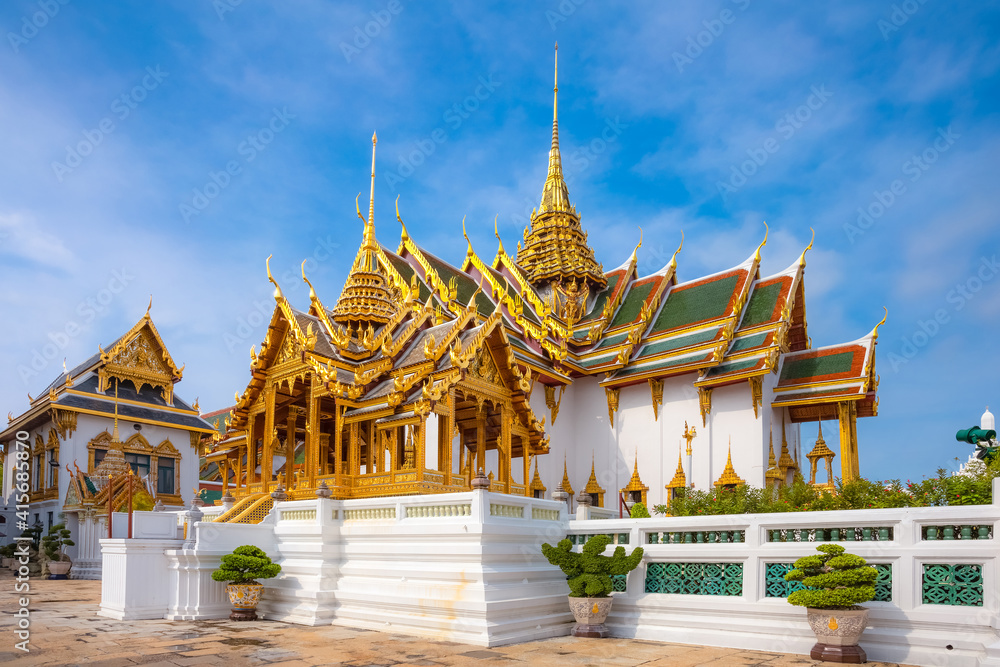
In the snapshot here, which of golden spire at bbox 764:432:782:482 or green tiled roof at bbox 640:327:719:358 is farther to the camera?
green tiled roof at bbox 640:327:719:358

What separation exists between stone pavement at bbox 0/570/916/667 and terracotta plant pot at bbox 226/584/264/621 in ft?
0.83

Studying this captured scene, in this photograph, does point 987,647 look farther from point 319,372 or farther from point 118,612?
point 118,612

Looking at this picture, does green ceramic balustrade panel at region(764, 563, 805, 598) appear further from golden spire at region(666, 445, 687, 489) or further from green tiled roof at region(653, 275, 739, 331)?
green tiled roof at region(653, 275, 739, 331)

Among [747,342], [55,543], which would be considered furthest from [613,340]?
[55,543]

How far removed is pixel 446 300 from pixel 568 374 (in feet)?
14.7

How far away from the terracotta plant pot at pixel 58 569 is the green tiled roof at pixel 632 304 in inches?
659

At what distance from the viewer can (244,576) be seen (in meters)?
9.83

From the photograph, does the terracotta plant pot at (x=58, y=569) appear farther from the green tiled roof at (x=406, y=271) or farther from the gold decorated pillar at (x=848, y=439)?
the gold decorated pillar at (x=848, y=439)

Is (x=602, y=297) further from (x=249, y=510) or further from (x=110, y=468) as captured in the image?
(x=249, y=510)

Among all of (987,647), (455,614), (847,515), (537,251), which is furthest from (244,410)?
(537,251)

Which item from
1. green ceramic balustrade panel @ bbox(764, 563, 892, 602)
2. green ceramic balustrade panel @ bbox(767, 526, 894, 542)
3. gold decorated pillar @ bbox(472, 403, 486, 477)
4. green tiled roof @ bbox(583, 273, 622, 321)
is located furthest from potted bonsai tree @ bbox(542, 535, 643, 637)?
green tiled roof @ bbox(583, 273, 622, 321)

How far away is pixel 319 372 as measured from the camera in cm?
1141

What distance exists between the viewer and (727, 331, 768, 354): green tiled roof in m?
21.4

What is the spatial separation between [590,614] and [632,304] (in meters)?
18.3
